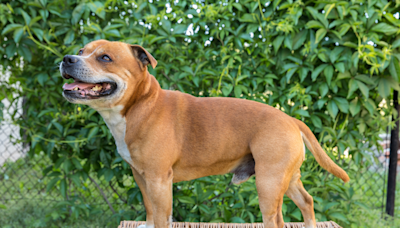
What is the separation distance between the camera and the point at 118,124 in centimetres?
181

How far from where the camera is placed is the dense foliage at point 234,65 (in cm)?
257

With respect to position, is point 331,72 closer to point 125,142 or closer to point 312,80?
point 312,80

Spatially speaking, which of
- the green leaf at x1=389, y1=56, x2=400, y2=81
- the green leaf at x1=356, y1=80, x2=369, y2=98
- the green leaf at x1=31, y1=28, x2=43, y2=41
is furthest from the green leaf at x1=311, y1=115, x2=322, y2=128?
the green leaf at x1=31, y1=28, x2=43, y2=41

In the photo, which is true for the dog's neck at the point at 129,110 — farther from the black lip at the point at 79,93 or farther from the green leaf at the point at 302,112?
the green leaf at the point at 302,112

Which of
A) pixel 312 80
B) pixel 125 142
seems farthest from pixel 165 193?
Answer: pixel 312 80

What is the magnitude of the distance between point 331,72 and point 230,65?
0.82 m

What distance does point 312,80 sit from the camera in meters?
2.72

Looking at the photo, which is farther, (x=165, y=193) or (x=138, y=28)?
(x=138, y=28)

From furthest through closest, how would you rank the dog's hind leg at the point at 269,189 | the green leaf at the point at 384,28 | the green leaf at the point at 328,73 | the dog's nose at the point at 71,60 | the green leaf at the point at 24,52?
the green leaf at the point at 24,52 < the green leaf at the point at 328,73 < the green leaf at the point at 384,28 < the dog's hind leg at the point at 269,189 < the dog's nose at the point at 71,60

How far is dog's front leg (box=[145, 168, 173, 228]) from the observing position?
1765 mm

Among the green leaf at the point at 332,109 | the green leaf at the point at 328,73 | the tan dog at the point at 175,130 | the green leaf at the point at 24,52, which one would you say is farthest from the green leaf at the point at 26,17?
the green leaf at the point at 332,109

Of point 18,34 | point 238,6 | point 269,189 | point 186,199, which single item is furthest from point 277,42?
point 18,34

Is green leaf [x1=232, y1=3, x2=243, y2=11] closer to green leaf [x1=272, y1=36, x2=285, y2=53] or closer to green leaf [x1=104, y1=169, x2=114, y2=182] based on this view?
green leaf [x1=272, y1=36, x2=285, y2=53]

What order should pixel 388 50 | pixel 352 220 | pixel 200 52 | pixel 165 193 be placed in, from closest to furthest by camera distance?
pixel 165 193
pixel 388 50
pixel 200 52
pixel 352 220
